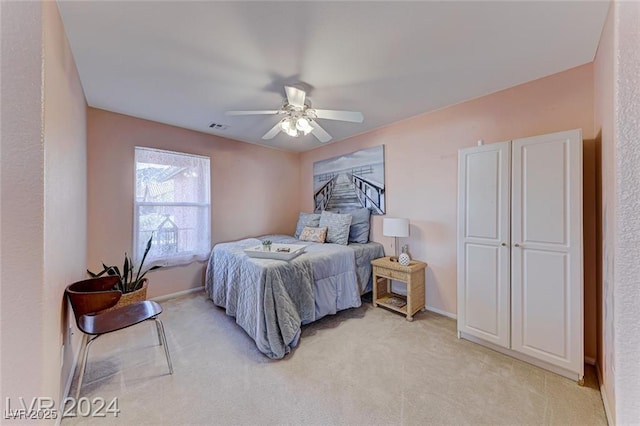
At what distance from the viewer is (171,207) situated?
3.25 meters

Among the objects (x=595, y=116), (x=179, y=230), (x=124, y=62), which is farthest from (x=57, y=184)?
(x=595, y=116)

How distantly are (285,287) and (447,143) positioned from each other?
2.37 meters

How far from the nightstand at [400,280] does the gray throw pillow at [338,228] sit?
554 millimetres

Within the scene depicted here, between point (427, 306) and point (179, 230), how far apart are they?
3421 mm

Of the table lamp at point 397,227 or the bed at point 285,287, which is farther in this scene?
the table lamp at point 397,227

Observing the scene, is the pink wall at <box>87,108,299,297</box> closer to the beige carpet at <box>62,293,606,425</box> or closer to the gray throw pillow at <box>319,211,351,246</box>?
the beige carpet at <box>62,293,606,425</box>

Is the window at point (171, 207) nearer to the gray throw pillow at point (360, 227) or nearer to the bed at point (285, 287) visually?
the bed at point (285, 287)

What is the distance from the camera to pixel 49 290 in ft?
4.04

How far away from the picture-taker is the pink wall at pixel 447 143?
6.49 ft

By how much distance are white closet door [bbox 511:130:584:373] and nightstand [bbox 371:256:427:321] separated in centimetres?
91

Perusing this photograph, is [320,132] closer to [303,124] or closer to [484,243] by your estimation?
[303,124]

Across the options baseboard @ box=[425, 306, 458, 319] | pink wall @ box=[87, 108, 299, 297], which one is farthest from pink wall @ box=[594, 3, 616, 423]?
pink wall @ box=[87, 108, 299, 297]

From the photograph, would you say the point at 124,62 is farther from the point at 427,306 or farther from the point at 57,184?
the point at 427,306

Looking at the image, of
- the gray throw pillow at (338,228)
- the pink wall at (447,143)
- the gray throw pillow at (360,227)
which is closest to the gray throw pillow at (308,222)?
the gray throw pillow at (338,228)
